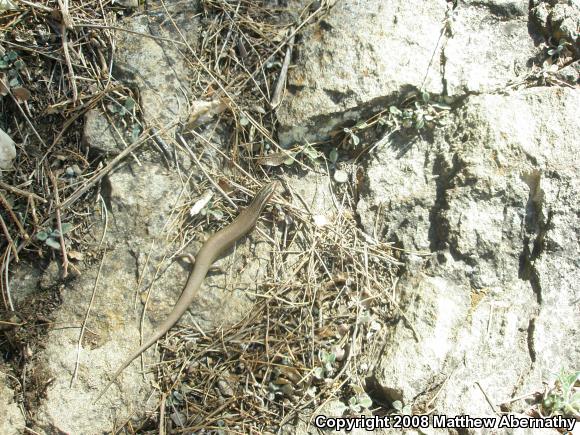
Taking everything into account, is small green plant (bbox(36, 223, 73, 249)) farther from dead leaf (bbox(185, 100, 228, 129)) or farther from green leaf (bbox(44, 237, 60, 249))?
dead leaf (bbox(185, 100, 228, 129))

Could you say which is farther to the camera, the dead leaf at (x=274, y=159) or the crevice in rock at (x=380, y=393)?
the dead leaf at (x=274, y=159)

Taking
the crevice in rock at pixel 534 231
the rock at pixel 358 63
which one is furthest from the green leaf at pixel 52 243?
the crevice in rock at pixel 534 231

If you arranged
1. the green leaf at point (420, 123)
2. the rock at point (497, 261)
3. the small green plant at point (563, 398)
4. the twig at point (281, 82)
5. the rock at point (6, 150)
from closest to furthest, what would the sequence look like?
the small green plant at point (563, 398) < the rock at point (497, 261) < the rock at point (6, 150) < the green leaf at point (420, 123) < the twig at point (281, 82)

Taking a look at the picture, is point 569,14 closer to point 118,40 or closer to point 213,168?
point 213,168

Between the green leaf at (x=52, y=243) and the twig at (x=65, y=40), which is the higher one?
the twig at (x=65, y=40)

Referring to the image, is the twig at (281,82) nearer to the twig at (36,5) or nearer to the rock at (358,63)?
the rock at (358,63)

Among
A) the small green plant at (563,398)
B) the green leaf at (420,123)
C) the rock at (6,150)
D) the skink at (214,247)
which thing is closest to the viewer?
the small green plant at (563,398)

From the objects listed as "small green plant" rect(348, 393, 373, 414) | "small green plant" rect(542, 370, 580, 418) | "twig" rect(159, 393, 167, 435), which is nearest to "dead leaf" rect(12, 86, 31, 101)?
"twig" rect(159, 393, 167, 435)

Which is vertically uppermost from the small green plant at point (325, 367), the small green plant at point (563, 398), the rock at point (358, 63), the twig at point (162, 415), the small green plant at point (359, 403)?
the rock at point (358, 63)

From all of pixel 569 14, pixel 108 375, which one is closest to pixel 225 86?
pixel 108 375
